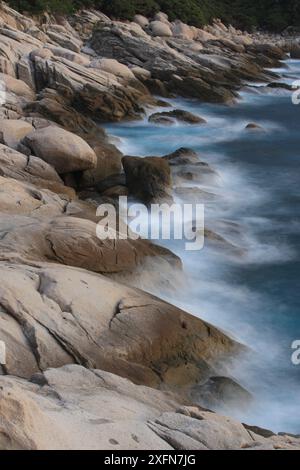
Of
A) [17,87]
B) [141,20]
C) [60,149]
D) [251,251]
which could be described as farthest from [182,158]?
[141,20]

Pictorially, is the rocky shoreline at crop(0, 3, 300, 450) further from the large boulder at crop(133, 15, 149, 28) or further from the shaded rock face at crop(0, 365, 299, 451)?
the large boulder at crop(133, 15, 149, 28)

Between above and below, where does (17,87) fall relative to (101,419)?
above

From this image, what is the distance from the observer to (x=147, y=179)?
48.6 feet

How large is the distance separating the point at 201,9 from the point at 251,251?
4627 cm

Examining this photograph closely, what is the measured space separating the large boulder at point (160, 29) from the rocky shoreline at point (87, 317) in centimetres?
2101

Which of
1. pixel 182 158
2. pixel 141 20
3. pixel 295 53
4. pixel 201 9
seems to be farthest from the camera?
pixel 201 9

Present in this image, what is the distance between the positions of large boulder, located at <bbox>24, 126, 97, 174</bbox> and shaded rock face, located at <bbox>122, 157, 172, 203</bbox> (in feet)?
3.33

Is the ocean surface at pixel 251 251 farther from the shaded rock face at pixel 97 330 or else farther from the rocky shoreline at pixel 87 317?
the shaded rock face at pixel 97 330

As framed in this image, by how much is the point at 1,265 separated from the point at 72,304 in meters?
1.16

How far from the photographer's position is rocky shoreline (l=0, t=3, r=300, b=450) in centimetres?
538

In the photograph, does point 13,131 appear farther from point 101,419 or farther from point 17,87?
point 101,419

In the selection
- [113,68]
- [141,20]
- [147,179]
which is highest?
A: [141,20]

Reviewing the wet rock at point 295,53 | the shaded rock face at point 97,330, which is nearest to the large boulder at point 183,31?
the wet rock at point 295,53

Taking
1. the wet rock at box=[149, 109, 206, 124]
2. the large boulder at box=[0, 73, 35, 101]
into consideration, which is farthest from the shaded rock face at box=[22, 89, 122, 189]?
the wet rock at box=[149, 109, 206, 124]
